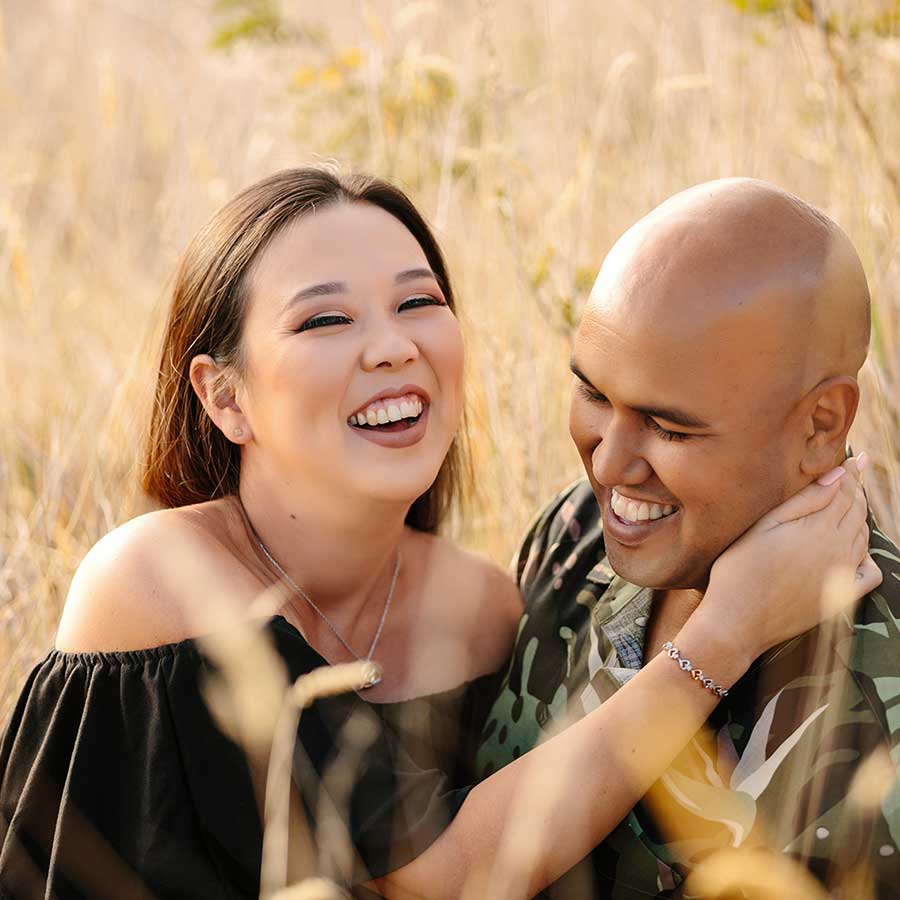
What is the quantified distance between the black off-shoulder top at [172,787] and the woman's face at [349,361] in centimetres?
37

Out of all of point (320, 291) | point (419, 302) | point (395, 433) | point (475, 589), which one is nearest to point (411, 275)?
point (419, 302)

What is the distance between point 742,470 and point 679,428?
13 cm

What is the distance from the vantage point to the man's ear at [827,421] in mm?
1996

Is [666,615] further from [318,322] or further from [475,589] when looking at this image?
[318,322]

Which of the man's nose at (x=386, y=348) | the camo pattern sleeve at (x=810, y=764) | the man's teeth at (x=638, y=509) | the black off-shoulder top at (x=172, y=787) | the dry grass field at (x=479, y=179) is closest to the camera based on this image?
the camo pattern sleeve at (x=810, y=764)

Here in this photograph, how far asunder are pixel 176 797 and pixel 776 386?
1.36 meters

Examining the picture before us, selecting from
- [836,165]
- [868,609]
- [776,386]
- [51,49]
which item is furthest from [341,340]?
[51,49]

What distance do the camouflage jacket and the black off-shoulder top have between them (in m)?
0.35

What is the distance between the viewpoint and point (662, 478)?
6.81 feet

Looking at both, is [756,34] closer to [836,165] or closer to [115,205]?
[836,165]

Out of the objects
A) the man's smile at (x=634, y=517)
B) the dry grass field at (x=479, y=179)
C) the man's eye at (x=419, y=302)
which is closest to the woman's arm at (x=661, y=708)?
the man's smile at (x=634, y=517)

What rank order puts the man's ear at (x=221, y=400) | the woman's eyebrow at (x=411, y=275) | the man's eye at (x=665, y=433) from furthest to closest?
the man's ear at (x=221, y=400) < the woman's eyebrow at (x=411, y=275) < the man's eye at (x=665, y=433)

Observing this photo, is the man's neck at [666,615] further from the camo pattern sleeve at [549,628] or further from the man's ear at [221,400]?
the man's ear at [221,400]

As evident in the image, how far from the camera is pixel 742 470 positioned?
204 centimetres
